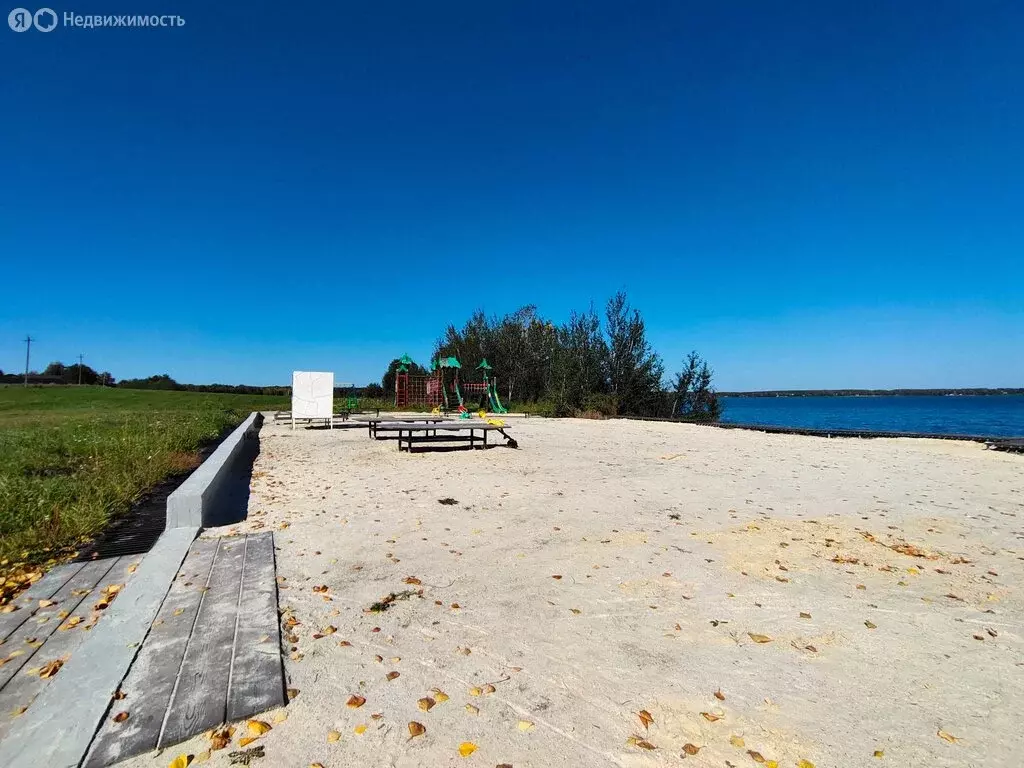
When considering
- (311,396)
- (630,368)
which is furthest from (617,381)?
(311,396)

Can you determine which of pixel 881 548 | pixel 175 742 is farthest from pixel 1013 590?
pixel 175 742

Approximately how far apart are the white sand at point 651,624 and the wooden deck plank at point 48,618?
1230mm

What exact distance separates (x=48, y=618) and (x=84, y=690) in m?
1.24

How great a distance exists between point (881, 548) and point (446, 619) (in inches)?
162

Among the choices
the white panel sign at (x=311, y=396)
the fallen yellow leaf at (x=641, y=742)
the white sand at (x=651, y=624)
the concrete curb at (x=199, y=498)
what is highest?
the white panel sign at (x=311, y=396)

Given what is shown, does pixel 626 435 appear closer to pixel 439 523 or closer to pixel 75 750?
pixel 439 523

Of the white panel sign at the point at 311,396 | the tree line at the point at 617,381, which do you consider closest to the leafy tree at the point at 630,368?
the tree line at the point at 617,381

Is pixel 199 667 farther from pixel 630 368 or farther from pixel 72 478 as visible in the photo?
pixel 630 368

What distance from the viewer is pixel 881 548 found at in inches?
187

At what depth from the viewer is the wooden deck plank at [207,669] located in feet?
6.93

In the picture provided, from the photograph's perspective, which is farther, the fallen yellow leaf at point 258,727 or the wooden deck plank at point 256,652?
the wooden deck plank at point 256,652

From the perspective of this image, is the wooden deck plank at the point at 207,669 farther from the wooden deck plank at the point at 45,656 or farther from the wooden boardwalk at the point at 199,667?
the wooden deck plank at the point at 45,656

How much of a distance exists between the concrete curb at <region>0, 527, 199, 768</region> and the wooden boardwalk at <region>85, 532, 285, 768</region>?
5 cm

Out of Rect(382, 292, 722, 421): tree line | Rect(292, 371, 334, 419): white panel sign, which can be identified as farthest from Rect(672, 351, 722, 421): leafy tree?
Rect(292, 371, 334, 419): white panel sign
